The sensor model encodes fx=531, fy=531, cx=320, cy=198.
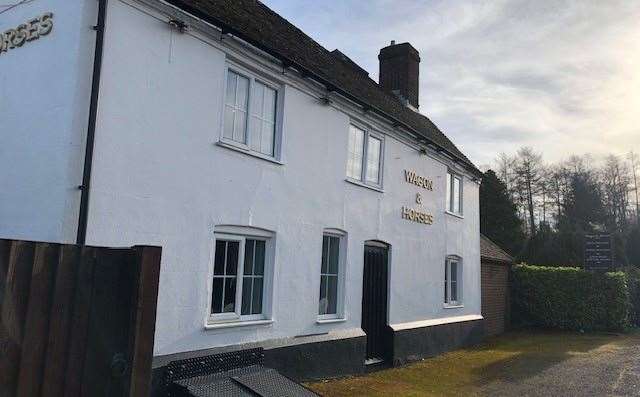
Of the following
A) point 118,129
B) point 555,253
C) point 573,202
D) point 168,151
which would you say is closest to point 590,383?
point 168,151

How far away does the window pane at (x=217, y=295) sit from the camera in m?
7.75

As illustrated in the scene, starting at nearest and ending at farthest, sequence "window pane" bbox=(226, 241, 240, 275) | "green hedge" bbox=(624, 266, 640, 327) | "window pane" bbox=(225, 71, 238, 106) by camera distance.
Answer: "window pane" bbox=(226, 241, 240, 275), "window pane" bbox=(225, 71, 238, 106), "green hedge" bbox=(624, 266, 640, 327)

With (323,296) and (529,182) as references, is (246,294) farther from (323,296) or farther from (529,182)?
(529,182)

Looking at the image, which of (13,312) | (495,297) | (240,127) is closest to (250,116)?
(240,127)

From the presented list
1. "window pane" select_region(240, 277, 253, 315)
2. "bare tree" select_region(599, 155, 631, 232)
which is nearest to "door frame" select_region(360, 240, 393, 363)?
"window pane" select_region(240, 277, 253, 315)

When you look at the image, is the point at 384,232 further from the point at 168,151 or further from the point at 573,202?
the point at 573,202

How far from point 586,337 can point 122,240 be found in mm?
17027

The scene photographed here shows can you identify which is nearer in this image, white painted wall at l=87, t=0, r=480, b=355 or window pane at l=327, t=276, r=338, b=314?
white painted wall at l=87, t=0, r=480, b=355

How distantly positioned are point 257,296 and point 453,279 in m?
9.22

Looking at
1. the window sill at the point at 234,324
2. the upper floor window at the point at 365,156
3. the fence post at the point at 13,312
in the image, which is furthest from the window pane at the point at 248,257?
the fence post at the point at 13,312

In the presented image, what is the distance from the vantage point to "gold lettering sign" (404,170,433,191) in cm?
1310

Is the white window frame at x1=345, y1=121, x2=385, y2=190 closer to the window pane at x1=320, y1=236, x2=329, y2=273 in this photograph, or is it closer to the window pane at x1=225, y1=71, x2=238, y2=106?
the window pane at x1=320, y1=236, x2=329, y2=273

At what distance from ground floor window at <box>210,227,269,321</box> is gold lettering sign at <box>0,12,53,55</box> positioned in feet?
11.5

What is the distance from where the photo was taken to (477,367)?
12.3 metres
